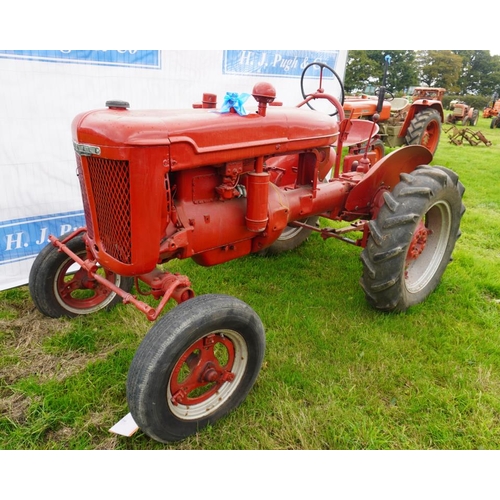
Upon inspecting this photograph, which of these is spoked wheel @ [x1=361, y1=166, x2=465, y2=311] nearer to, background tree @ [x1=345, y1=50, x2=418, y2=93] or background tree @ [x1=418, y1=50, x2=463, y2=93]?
background tree @ [x1=345, y1=50, x2=418, y2=93]

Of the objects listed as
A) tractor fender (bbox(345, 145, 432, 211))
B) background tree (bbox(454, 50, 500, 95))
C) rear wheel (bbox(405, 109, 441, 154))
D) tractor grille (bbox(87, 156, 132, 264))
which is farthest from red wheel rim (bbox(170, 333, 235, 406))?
background tree (bbox(454, 50, 500, 95))

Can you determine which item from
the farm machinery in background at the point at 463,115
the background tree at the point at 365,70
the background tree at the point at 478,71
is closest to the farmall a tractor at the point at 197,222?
the farm machinery in background at the point at 463,115

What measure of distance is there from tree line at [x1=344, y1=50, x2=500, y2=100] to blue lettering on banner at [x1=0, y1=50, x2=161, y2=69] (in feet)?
102

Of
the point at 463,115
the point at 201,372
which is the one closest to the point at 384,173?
the point at 201,372

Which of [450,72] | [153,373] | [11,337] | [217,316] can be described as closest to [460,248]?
[217,316]

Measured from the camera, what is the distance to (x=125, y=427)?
2188 millimetres

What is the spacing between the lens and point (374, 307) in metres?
3.22

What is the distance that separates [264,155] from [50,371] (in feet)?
6.22

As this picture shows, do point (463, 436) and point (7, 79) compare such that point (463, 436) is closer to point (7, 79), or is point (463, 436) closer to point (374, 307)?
point (374, 307)

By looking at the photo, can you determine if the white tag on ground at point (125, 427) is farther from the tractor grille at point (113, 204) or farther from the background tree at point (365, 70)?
the background tree at point (365, 70)

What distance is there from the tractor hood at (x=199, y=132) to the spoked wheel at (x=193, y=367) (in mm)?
764

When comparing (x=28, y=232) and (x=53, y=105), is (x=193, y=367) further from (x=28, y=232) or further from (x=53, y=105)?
(x=53, y=105)

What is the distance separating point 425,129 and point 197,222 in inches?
298

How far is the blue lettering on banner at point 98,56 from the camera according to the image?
3270mm
